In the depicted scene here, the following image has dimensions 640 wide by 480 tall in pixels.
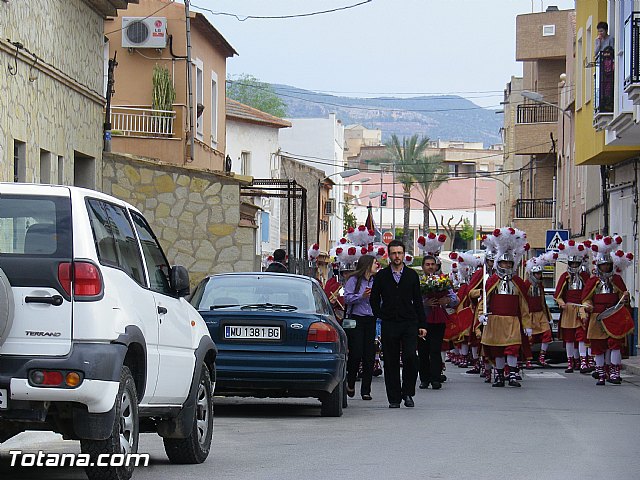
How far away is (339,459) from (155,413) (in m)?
2.11

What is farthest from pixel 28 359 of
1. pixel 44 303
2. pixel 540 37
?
pixel 540 37

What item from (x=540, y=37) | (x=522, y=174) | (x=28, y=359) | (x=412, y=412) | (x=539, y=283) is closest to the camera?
(x=28, y=359)

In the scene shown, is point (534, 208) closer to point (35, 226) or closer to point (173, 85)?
point (173, 85)

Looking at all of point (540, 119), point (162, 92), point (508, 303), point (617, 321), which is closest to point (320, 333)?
point (508, 303)

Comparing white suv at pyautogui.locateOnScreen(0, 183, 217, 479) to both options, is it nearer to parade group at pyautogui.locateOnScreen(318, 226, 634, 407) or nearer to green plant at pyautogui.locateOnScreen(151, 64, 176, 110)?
parade group at pyautogui.locateOnScreen(318, 226, 634, 407)

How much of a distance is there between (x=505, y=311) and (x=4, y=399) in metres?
14.2

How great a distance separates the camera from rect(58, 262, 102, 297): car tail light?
308 inches

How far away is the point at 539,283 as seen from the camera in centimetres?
2500

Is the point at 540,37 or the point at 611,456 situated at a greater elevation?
the point at 540,37

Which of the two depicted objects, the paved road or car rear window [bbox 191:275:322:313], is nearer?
the paved road

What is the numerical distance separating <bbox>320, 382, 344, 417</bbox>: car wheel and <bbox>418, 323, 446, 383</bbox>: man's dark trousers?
18.3ft

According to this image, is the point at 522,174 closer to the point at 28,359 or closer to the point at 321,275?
the point at 321,275

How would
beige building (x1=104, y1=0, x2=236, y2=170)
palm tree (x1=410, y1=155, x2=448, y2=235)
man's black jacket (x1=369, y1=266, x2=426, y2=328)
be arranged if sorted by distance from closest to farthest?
man's black jacket (x1=369, y1=266, x2=426, y2=328)
beige building (x1=104, y1=0, x2=236, y2=170)
palm tree (x1=410, y1=155, x2=448, y2=235)

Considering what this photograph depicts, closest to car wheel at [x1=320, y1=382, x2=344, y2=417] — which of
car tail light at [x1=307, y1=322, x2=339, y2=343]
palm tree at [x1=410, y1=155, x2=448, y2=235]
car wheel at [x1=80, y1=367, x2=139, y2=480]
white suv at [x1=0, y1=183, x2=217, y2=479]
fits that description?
car tail light at [x1=307, y1=322, x2=339, y2=343]
